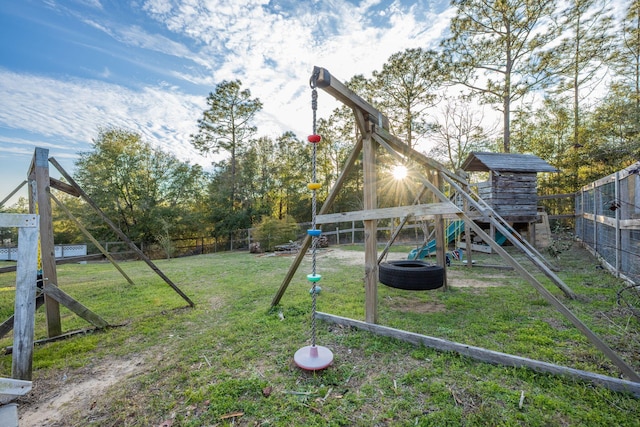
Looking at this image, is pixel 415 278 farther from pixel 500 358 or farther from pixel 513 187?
pixel 513 187

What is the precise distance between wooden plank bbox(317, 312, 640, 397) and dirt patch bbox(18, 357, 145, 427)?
272cm

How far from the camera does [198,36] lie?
706 centimetres

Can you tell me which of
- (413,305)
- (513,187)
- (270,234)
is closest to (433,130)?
(513,187)

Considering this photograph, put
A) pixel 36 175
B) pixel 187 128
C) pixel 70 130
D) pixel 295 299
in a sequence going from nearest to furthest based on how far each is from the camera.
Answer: pixel 36 175 → pixel 295 299 → pixel 70 130 → pixel 187 128

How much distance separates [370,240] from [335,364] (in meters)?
1.56

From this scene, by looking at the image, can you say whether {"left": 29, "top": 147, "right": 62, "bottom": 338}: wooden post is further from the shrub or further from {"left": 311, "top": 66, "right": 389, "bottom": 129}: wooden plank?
the shrub

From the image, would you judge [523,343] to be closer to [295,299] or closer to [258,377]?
[258,377]

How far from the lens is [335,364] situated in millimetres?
2641

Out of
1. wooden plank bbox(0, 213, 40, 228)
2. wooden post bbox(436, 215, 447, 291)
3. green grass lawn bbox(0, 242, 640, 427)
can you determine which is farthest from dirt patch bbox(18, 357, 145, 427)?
wooden post bbox(436, 215, 447, 291)

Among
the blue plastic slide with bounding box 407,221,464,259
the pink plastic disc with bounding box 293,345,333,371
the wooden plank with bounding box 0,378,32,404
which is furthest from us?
the blue plastic slide with bounding box 407,221,464,259

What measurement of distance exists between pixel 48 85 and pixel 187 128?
14.1 meters

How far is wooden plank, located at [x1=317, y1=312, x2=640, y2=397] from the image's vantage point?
2066mm

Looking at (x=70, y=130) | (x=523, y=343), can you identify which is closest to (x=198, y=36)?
(x=70, y=130)

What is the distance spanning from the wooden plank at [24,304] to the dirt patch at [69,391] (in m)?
0.23
